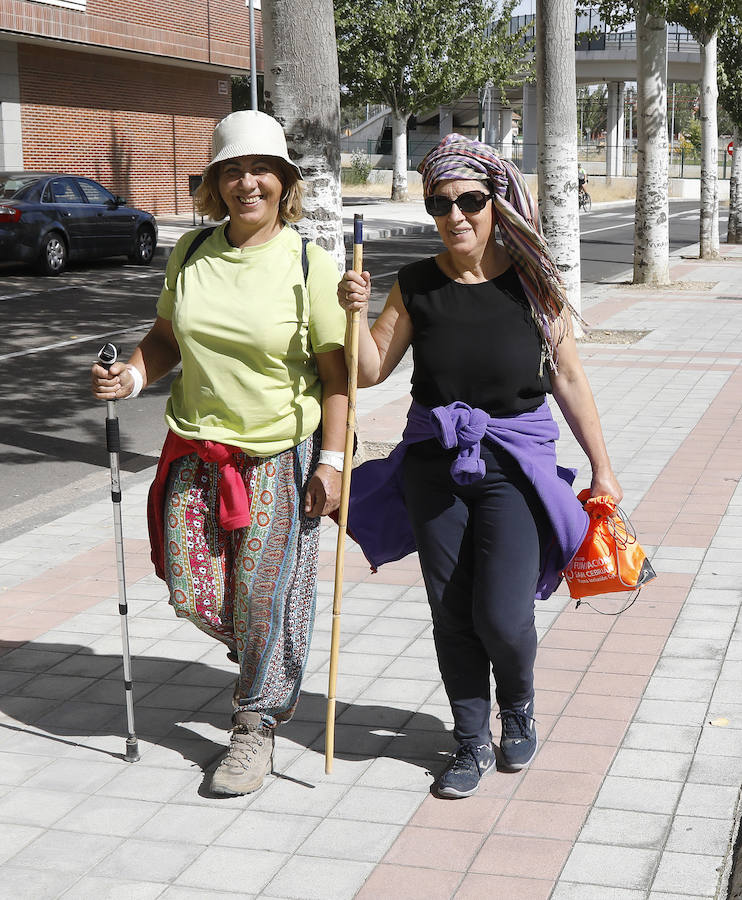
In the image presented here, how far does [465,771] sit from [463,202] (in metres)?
1.69

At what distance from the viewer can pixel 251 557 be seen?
12.3 feet

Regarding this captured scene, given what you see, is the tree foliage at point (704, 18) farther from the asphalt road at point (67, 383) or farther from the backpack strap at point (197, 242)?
the backpack strap at point (197, 242)

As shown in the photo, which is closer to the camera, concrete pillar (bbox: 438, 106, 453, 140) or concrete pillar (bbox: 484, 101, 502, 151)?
concrete pillar (bbox: 438, 106, 453, 140)

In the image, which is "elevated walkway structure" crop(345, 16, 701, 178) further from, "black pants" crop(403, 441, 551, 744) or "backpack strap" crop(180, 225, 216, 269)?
"black pants" crop(403, 441, 551, 744)

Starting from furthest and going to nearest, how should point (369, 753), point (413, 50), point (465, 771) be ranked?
point (413, 50) → point (369, 753) → point (465, 771)

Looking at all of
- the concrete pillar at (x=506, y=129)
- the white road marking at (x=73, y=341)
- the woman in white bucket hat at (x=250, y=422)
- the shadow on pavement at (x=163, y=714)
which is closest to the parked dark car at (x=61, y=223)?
the white road marking at (x=73, y=341)

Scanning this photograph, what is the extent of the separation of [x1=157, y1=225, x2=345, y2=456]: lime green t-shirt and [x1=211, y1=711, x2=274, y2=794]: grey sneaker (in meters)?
0.86

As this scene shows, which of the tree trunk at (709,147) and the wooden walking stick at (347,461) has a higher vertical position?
the tree trunk at (709,147)

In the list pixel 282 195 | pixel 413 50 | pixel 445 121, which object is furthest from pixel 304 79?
pixel 445 121

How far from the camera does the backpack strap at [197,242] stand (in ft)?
12.5

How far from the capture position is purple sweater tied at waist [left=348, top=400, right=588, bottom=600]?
11.9ft

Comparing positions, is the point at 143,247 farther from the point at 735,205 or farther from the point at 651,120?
the point at 735,205

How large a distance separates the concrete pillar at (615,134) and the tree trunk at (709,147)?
4159 cm

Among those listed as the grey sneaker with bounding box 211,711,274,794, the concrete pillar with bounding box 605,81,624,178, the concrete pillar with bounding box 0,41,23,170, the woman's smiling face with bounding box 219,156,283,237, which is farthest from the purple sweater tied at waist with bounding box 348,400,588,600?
the concrete pillar with bounding box 605,81,624,178
